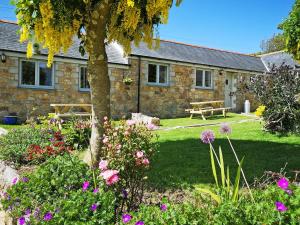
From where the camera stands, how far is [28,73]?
14.9m

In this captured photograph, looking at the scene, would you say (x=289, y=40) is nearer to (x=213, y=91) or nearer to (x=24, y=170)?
(x=213, y=91)

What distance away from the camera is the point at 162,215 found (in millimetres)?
2584

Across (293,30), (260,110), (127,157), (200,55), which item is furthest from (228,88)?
(127,157)

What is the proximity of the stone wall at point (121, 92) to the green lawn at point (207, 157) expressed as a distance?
13.9 ft

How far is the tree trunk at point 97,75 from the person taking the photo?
200 inches

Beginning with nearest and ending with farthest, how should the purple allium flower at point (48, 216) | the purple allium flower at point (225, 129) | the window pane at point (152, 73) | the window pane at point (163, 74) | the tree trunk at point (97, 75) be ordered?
the purple allium flower at point (48, 216) < the purple allium flower at point (225, 129) < the tree trunk at point (97, 75) < the window pane at point (152, 73) < the window pane at point (163, 74)

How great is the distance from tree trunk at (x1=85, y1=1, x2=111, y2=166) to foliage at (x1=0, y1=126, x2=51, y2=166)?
2.25 meters

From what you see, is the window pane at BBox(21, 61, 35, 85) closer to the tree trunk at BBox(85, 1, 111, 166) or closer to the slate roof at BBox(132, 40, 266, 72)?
the slate roof at BBox(132, 40, 266, 72)

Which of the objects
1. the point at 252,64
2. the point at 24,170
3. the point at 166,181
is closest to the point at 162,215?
the point at 166,181

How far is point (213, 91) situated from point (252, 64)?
19.0 feet

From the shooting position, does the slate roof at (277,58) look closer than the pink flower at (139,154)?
No

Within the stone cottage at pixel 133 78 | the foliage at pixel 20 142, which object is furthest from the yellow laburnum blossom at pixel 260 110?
the foliage at pixel 20 142

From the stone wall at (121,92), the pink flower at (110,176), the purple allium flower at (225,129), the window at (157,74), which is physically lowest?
the pink flower at (110,176)

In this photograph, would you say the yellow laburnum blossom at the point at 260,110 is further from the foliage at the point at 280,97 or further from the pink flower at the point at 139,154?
the pink flower at the point at 139,154
